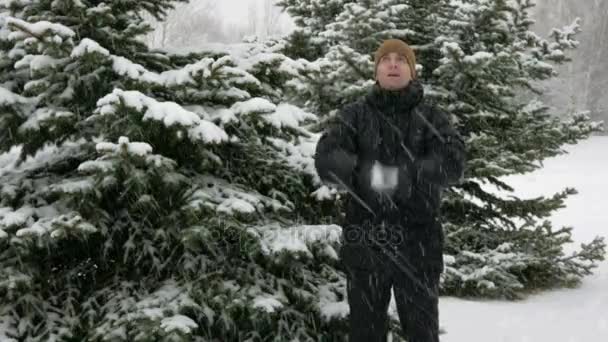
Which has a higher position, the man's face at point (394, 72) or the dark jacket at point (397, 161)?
the man's face at point (394, 72)

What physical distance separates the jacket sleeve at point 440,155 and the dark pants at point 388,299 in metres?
0.48

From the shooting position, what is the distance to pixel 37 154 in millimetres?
3795

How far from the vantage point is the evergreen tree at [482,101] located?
7137 millimetres

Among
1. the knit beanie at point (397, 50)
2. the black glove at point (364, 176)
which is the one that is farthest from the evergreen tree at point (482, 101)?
the black glove at point (364, 176)

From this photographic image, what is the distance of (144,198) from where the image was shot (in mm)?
3182

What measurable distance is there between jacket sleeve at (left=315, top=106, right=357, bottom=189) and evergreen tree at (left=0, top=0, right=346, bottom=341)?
1.06 ft

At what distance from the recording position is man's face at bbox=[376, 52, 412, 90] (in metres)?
3.06

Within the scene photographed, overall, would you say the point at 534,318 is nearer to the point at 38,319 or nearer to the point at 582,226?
the point at 38,319

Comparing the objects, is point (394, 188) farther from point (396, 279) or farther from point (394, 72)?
point (394, 72)

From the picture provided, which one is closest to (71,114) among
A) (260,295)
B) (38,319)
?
(38,319)

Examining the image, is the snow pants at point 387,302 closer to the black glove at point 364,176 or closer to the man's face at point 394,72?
the black glove at point 364,176

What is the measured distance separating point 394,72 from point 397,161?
17.9 inches

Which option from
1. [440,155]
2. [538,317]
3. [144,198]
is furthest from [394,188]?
[538,317]

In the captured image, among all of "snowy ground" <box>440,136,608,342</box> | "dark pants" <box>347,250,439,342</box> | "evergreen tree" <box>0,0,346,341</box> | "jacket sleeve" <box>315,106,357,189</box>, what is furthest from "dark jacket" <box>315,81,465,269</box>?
"snowy ground" <box>440,136,608,342</box>
